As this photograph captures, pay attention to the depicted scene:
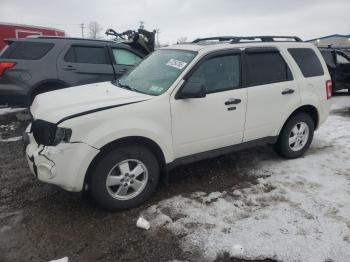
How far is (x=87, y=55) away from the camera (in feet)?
23.4

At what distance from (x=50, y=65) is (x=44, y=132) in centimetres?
372

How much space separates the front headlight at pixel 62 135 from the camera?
3145 mm

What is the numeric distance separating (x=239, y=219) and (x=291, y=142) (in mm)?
2081

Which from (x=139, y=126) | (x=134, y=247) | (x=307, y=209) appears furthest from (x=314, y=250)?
(x=139, y=126)

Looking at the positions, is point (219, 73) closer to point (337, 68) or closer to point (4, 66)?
point (4, 66)

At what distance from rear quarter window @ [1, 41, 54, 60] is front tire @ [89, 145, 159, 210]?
4.14 meters

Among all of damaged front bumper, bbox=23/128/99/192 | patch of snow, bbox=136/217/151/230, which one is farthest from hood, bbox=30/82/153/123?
patch of snow, bbox=136/217/151/230

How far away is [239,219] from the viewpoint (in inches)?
136

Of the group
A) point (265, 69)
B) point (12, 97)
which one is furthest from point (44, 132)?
point (12, 97)

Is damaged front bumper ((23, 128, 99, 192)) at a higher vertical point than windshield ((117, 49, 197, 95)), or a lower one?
lower

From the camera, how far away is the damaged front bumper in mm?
3148

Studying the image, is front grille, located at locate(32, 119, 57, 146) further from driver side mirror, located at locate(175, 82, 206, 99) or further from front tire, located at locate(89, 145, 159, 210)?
driver side mirror, located at locate(175, 82, 206, 99)

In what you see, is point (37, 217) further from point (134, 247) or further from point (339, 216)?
point (339, 216)

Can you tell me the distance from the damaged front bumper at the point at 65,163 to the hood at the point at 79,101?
11.6 inches
